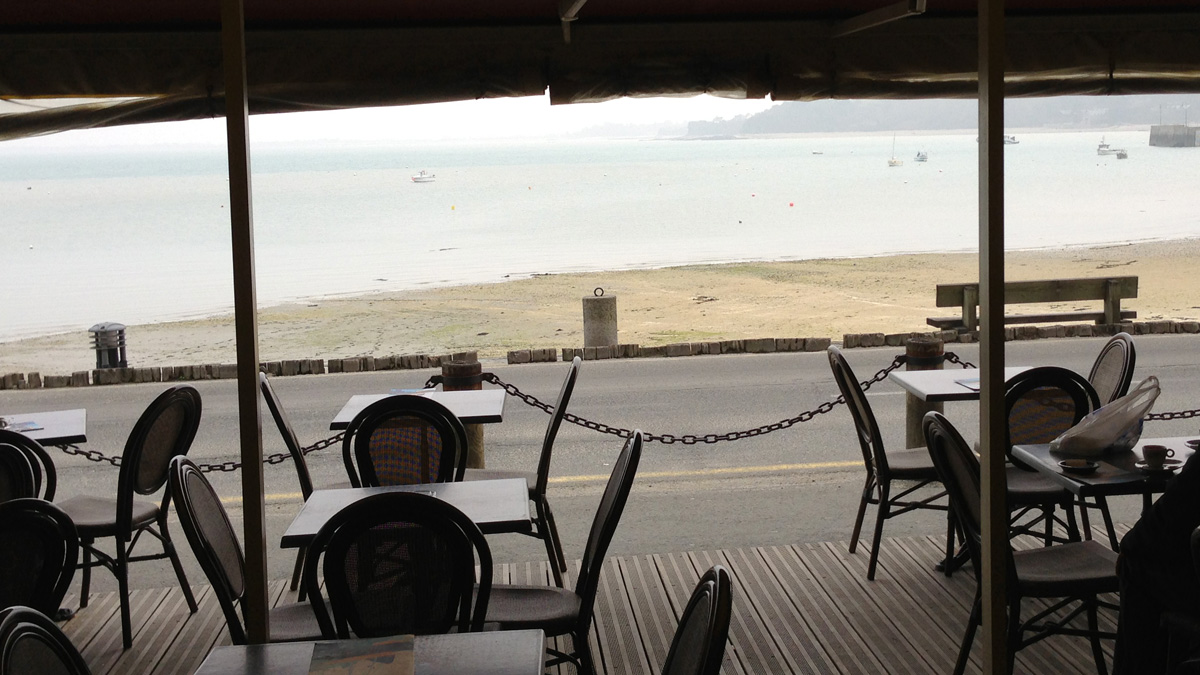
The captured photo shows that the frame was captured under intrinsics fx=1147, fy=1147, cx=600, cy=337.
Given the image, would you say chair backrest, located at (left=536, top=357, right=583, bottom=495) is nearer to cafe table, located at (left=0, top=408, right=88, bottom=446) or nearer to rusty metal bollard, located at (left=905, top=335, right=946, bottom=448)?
cafe table, located at (left=0, top=408, right=88, bottom=446)

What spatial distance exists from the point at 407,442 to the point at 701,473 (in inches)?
137

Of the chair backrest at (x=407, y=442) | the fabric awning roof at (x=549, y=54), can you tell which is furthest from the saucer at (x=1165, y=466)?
the chair backrest at (x=407, y=442)

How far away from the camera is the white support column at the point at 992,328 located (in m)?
3.16

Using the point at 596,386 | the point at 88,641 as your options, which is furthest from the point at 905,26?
the point at 596,386

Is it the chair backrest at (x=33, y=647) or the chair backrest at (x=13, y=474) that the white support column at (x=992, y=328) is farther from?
the chair backrest at (x=13, y=474)


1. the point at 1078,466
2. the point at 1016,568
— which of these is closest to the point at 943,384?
the point at 1078,466

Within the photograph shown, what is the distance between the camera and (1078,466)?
4.25m

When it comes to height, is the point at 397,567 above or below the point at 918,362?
below

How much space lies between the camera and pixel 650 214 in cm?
5719

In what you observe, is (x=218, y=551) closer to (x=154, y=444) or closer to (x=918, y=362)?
(x=154, y=444)

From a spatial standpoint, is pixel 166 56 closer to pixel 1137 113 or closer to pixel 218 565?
pixel 218 565

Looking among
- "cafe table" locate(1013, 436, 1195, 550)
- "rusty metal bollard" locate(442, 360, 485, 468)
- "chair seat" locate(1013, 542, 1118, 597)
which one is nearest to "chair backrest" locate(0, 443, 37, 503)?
"rusty metal bollard" locate(442, 360, 485, 468)

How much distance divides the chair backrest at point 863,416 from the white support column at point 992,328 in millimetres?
1840

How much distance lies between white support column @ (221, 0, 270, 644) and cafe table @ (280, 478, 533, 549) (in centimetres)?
58
